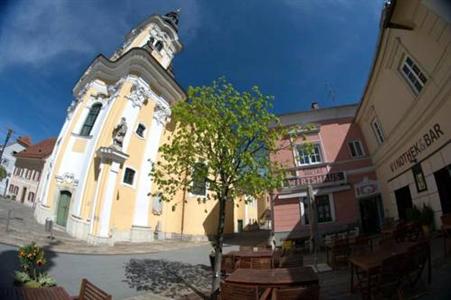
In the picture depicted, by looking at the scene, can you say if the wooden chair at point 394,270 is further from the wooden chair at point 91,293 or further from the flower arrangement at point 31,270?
the flower arrangement at point 31,270

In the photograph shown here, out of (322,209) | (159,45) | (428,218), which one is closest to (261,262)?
(428,218)

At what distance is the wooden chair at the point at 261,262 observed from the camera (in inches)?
295

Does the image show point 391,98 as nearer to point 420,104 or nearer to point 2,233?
point 420,104

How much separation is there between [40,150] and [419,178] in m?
48.5

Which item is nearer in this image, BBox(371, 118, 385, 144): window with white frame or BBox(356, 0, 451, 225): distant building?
BBox(356, 0, 451, 225): distant building

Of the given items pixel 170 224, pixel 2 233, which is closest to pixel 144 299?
pixel 2 233

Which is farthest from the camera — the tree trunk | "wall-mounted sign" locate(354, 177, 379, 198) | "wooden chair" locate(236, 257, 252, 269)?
"wall-mounted sign" locate(354, 177, 379, 198)

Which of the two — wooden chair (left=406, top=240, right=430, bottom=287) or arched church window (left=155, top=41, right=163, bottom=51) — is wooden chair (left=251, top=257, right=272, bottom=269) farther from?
arched church window (left=155, top=41, right=163, bottom=51)

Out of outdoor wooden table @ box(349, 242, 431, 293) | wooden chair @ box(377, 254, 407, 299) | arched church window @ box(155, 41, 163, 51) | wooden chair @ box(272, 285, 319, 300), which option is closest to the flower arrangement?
wooden chair @ box(272, 285, 319, 300)

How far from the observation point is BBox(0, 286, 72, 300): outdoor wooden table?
3308mm

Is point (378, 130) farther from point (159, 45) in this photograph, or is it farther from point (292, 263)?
point (159, 45)

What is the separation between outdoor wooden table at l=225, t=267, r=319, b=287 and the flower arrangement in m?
3.70

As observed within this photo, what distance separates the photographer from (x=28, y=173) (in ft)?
127

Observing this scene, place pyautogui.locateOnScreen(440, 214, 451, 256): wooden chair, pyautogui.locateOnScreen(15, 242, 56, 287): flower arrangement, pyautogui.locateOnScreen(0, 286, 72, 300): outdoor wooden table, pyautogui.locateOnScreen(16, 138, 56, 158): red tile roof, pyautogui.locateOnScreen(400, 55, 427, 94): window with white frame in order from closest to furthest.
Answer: pyautogui.locateOnScreen(0, 286, 72, 300): outdoor wooden table
pyautogui.locateOnScreen(15, 242, 56, 287): flower arrangement
pyautogui.locateOnScreen(440, 214, 451, 256): wooden chair
pyautogui.locateOnScreen(400, 55, 427, 94): window with white frame
pyautogui.locateOnScreen(16, 138, 56, 158): red tile roof
